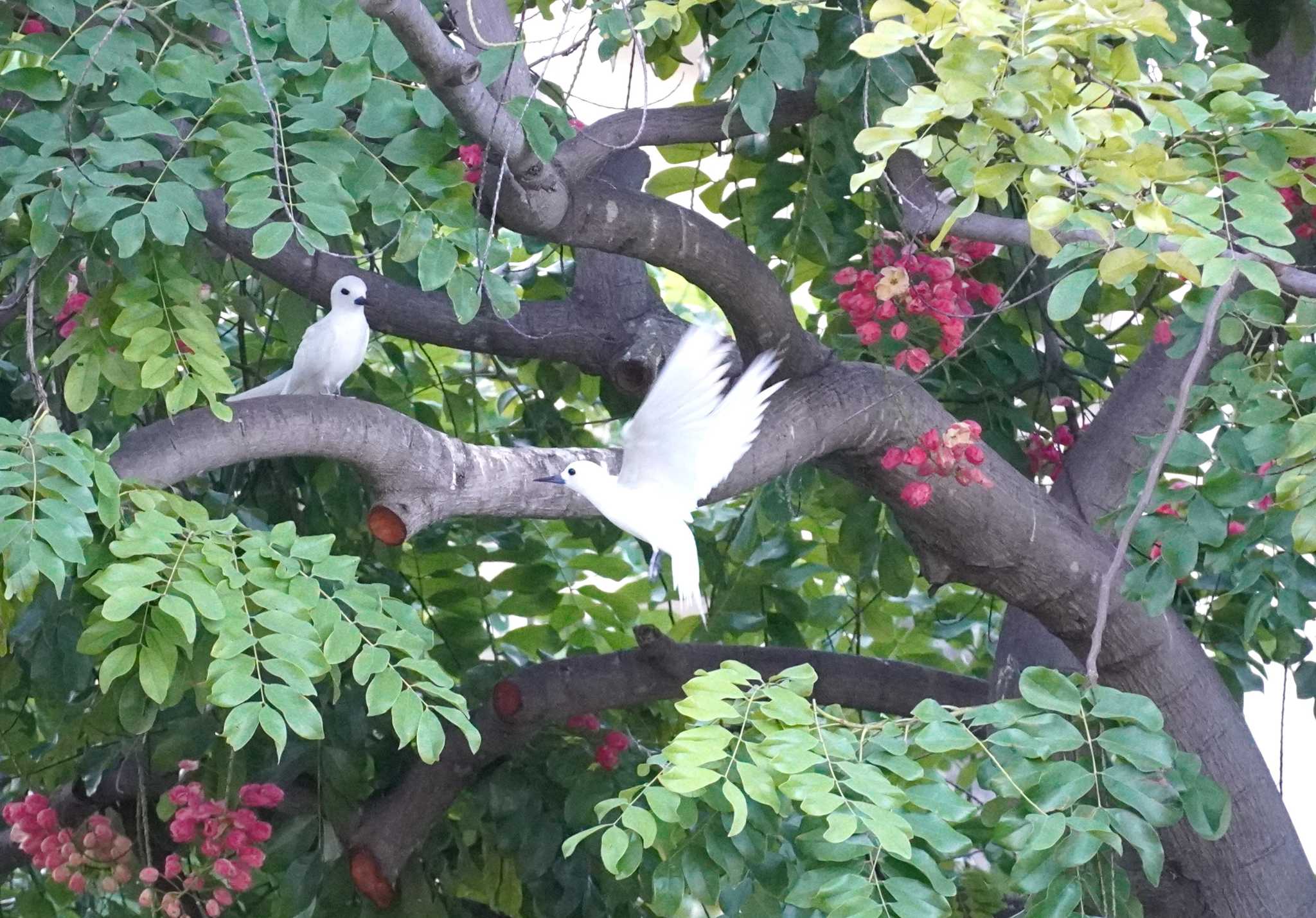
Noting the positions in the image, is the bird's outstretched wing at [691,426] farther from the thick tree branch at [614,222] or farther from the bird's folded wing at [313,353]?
the bird's folded wing at [313,353]

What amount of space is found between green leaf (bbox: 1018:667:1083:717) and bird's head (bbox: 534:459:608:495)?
0.66 meters

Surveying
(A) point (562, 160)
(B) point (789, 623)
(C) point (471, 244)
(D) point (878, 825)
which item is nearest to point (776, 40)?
(A) point (562, 160)

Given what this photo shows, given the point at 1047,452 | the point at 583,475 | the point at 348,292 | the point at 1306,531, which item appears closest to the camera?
the point at 1306,531

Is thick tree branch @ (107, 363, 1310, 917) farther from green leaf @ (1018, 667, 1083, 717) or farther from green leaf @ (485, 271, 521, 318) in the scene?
green leaf @ (1018, 667, 1083, 717)

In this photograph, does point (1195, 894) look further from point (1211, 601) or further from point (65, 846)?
point (65, 846)

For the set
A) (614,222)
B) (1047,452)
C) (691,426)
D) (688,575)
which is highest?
(614,222)

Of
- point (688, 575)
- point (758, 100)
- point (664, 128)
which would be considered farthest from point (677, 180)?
point (688, 575)

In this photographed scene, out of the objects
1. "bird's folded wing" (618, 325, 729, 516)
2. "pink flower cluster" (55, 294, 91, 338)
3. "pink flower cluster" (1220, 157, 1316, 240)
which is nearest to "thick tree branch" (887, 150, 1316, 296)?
"pink flower cluster" (1220, 157, 1316, 240)

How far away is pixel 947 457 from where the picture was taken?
90.9 inches

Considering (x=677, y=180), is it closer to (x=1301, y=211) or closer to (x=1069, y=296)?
(x=1301, y=211)

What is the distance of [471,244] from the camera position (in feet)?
6.16

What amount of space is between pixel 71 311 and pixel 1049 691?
143 centimetres

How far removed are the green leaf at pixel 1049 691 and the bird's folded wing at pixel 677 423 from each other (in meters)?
0.55

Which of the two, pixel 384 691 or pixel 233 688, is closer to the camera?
pixel 233 688
